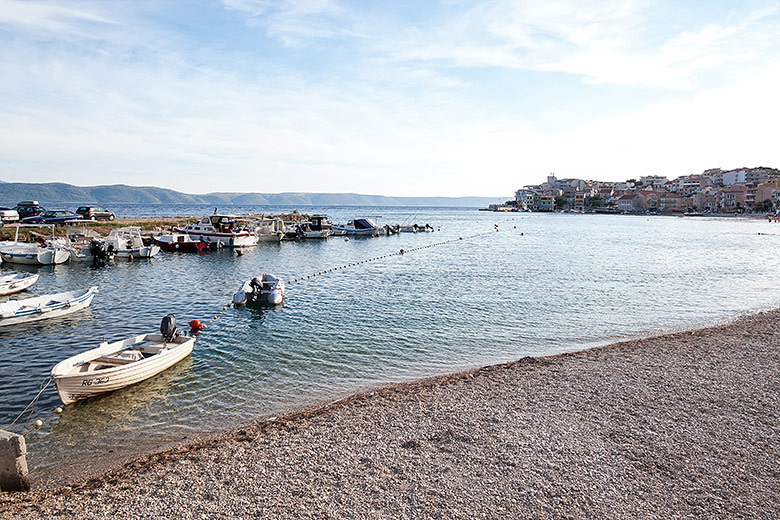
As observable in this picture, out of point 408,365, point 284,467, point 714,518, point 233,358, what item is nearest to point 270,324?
point 233,358

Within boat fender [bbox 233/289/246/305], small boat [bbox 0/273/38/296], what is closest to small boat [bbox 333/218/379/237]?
small boat [bbox 0/273/38/296]

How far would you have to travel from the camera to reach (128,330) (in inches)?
698

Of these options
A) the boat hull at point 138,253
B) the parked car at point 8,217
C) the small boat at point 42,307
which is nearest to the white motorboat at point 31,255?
the boat hull at point 138,253

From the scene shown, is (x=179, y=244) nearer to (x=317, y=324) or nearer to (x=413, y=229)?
(x=317, y=324)

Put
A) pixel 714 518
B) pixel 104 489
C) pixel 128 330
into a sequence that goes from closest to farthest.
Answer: pixel 714 518, pixel 104 489, pixel 128 330

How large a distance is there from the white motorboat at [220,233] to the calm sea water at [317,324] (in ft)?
23.1

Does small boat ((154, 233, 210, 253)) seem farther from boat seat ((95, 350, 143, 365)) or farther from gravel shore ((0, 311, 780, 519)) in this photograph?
gravel shore ((0, 311, 780, 519))

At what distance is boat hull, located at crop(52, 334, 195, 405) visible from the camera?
36.3 feet

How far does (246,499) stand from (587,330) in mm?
15289

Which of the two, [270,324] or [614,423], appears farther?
[270,324]

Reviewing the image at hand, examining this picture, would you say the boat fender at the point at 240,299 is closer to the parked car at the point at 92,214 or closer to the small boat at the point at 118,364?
the small boat at the point at 118,364

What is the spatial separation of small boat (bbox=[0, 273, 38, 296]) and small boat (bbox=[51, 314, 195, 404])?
1446 centimetres

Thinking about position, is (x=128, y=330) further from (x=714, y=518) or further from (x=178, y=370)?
(x=714, y=518)

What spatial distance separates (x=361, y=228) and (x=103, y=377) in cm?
6036
